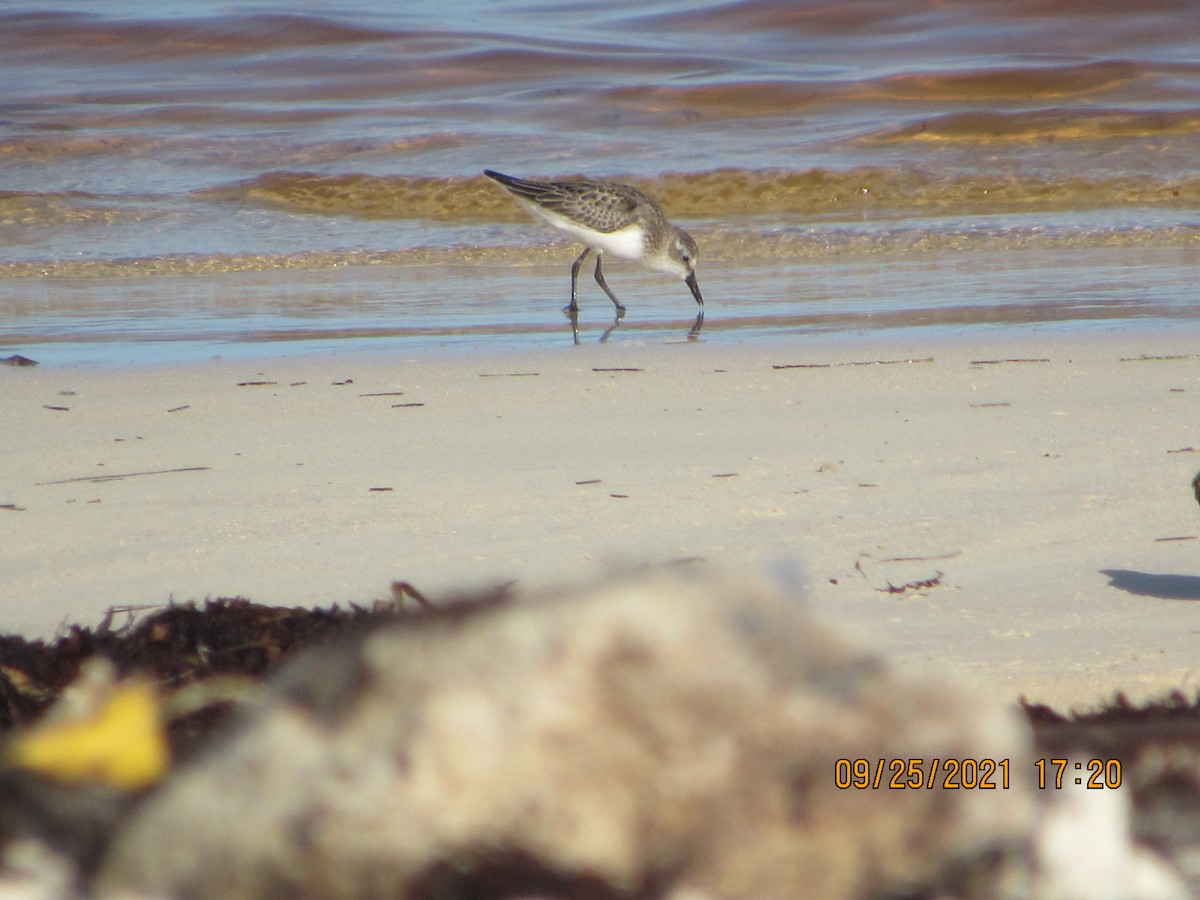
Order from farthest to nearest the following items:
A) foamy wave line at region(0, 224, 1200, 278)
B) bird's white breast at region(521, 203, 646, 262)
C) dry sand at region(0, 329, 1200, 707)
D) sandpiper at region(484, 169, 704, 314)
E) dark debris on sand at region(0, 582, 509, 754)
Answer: bird's white breast at region(521, 203, 646, 262), sandpiper at region(484, 169, 704, 314), foamy wave line at region(0, 224, 1200, 278), dry sand at region(0, 329, 1200, 707), dark debris on sand at region(0, 582, 509, 754)

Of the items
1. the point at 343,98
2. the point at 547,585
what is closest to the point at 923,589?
the point at 547,585

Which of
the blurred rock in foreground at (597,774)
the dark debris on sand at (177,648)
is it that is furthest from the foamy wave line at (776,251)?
the blurred rock in foreground at (597,774)

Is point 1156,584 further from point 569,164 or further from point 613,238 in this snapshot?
point 569,164

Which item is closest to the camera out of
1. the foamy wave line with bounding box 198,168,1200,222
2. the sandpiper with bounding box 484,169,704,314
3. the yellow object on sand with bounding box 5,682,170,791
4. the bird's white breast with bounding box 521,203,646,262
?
the yellow object on sand with bounding box 5,682,170,791

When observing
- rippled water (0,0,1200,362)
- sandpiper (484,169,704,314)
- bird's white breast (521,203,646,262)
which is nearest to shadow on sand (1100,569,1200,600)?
rippled water (0,0,1200,362)

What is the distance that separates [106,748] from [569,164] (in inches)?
552

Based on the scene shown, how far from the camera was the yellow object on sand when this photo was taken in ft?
2.99

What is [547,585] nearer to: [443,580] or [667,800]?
[667,800]

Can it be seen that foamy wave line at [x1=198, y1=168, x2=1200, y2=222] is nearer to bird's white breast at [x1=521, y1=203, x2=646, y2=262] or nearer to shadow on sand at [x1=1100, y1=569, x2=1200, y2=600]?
bird's white breast at [x1=521, y1=203, x2=646, y2=262]

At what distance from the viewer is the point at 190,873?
755mm

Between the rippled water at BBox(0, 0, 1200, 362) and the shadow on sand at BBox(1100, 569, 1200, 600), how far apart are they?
3.68m

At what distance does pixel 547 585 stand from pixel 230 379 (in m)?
4.52

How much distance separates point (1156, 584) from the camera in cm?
262
